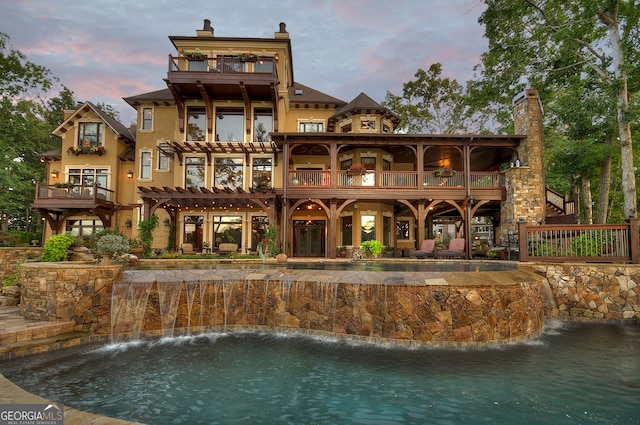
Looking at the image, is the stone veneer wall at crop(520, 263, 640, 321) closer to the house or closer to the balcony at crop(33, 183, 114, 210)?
the house

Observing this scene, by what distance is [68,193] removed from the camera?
1873 centimetres

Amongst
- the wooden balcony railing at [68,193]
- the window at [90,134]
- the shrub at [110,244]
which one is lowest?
the shrub at [110,244]

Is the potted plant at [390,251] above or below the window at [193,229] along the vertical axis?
below

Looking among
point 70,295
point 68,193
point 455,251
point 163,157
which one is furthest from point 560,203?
point 68,193

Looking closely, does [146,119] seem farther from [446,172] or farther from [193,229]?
[446,172]

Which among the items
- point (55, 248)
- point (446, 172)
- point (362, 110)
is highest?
point (362, 110)

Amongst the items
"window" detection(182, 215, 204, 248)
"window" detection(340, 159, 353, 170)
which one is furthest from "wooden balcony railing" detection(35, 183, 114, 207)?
"window" detection(340, 159, 353, 170)

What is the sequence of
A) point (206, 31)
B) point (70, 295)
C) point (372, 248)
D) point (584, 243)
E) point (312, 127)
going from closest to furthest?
point (70, 295), point (584, 243), point (372, 248), point (206, 31), point (312, 127)

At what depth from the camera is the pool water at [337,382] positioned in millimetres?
4324

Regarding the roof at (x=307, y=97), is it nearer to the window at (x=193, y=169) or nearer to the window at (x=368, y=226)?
the window at (x=193, y=169)

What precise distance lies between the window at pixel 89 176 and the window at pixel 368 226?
1684 cm

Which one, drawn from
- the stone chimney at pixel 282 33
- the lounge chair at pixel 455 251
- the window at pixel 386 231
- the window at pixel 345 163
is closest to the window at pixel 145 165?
the stone chimney at pixel 282 33

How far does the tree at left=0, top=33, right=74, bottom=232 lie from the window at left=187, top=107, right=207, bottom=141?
494 inches

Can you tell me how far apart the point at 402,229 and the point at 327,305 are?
578 inches
